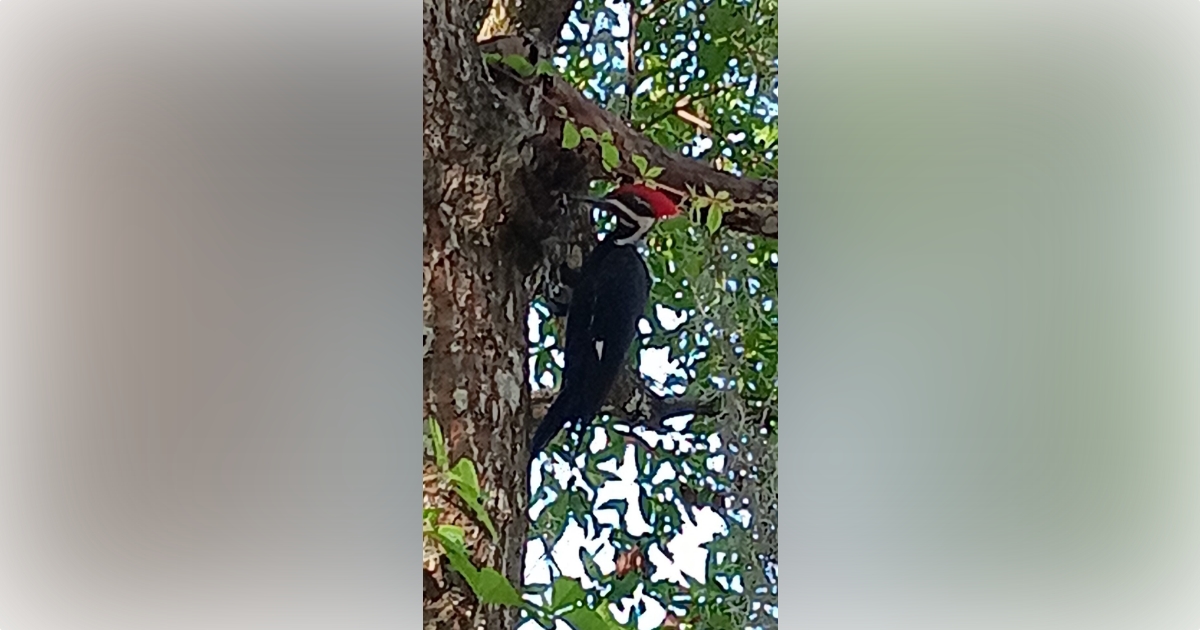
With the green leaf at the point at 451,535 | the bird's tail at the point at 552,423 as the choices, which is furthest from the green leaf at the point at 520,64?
the green leaf at the point at 451,535

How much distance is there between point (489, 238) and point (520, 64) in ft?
0.75

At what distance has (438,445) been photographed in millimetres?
1118

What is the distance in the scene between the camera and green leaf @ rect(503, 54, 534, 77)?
44.8 inches

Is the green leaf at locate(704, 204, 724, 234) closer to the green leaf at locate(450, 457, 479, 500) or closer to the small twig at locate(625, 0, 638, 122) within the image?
the small twig at locate(625, 0, 638, 122)

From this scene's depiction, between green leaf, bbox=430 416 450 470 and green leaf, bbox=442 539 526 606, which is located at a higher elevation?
green leaf, bbox=430 416 450 470

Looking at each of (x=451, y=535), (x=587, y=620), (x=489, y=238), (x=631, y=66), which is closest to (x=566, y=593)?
(x=587, y=620)

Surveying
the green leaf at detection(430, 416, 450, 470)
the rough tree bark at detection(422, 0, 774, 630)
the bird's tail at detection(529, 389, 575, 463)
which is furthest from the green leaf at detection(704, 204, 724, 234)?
the green leaf at detection(430, 416, 450, 470)

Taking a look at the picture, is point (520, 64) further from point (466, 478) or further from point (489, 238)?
point (466, 478)

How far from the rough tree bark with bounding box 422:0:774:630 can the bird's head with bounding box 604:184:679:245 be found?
34 millimetres

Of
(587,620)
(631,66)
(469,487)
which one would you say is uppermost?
(631,66)
